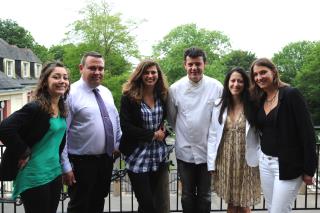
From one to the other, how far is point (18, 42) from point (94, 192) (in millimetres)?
49567

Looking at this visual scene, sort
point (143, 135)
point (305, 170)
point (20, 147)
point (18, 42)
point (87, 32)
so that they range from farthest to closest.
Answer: point (18, 42) < point (87, 32) < point (143, 135) < point (305, 170) < point (20, 147)

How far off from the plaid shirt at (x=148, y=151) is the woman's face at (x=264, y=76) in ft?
3.25

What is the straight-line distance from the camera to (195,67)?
3.52 metres

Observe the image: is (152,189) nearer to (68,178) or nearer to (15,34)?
(68,178)

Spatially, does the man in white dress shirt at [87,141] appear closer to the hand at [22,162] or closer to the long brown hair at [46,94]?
the long brown hair at [46,94]

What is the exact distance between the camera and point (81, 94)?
136 inches

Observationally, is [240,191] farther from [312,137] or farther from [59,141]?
[59,141]

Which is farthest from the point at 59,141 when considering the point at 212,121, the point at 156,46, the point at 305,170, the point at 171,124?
the point at 156,46

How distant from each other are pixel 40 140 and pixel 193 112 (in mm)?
1508

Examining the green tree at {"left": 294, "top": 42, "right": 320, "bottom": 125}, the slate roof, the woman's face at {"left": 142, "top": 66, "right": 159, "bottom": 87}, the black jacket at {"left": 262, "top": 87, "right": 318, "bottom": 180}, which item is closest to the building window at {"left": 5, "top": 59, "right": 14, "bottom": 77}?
the slate roof

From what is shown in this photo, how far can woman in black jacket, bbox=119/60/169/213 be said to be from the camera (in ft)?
11.1

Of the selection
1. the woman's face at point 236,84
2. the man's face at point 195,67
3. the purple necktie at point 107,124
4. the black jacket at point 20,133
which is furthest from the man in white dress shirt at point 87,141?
the woman's face at point 236,84

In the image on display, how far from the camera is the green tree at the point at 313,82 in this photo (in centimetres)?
3891

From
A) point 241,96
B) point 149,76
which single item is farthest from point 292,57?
point 149,76
